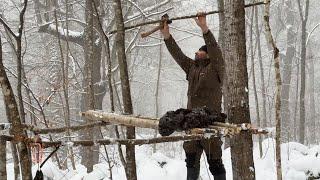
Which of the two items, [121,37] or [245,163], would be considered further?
[121,37]

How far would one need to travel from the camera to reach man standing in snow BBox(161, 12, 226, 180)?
489cm

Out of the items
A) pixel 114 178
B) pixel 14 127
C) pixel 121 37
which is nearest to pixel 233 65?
pixel 121 37

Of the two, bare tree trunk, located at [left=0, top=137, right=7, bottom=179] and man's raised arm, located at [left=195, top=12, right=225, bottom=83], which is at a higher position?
man's raised arm, located at [left=195, top=12, right=225, bottom=83]

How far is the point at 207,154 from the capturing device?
4.97 metres

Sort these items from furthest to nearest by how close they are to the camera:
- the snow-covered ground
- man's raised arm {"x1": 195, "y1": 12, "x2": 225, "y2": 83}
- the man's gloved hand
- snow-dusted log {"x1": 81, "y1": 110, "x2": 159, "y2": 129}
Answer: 1. the snow-covered ground
2. man's raised arm {"x1": 195, "y1": 12, "x2": 225, "y2": 83}
3. the man's gloved hand
4. snow-dusted log {"x1": 81, "y1": 110, "x2": 159, "y2": 129}

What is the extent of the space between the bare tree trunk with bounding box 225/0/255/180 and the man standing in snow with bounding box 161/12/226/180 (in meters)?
0.60

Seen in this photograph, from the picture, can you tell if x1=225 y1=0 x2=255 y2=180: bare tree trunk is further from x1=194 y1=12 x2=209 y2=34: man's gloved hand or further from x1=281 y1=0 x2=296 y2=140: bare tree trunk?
x1=281 y1=0 x2=296 y2=140: bare tree trunk

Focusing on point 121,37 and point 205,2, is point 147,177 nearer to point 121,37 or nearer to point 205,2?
point 121,37

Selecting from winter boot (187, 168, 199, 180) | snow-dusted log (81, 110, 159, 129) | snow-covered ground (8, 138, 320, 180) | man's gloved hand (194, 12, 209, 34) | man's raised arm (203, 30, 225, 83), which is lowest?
snow-covered ground (8, 138, 320, 180)

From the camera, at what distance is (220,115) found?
337 cm

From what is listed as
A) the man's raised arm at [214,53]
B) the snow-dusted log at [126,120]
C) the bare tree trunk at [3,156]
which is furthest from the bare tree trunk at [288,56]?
the bare tree trunk at [3,156]

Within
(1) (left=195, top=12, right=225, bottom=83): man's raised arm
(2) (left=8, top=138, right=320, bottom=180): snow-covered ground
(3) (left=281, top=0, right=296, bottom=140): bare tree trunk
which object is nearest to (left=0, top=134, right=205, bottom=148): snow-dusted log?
(1) (left=195, top=12, right=225, bottom=83): man's raised arm

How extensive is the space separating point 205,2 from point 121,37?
1657 cm

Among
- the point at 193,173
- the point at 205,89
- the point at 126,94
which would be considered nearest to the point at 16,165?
the point at 126,94
